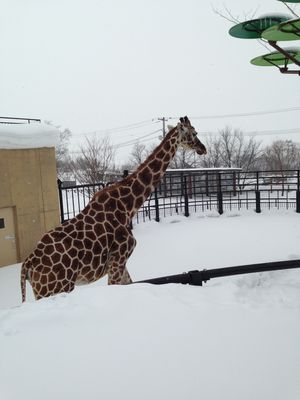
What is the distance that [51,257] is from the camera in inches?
136

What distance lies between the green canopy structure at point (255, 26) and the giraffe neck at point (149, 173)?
1.43 meters

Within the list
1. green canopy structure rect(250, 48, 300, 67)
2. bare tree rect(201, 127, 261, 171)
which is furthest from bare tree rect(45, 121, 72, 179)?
green canopy structure rect(250, 48, 300, 67)

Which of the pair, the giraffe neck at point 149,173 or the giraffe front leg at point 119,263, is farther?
the giraffe neck at point 149,173

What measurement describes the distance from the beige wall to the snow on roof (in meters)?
0.13


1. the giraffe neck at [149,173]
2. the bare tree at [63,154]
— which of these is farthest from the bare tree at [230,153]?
the giraffe neck at [149,173]

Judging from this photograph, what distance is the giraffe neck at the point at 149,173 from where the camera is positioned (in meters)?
4.12

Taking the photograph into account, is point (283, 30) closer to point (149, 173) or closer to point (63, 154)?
point (149, 173)

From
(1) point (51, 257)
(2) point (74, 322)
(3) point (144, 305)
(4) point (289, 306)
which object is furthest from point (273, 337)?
(1) point (51, 257)

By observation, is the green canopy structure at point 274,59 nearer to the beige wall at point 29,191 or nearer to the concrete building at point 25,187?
the concrete building at point 25,187

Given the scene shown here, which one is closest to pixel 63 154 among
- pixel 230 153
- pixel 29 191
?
pixel 230 153

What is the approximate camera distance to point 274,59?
481 cm

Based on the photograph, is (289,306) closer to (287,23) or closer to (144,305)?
(144,305)

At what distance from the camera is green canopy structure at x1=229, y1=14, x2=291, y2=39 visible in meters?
4.05

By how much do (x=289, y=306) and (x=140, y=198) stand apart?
6.82 feet
